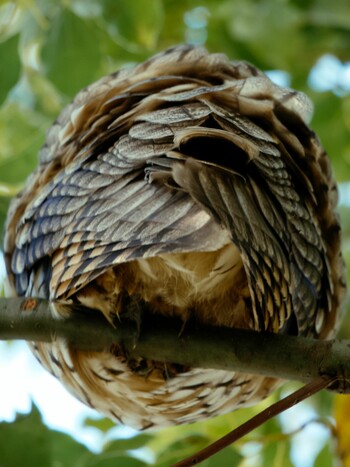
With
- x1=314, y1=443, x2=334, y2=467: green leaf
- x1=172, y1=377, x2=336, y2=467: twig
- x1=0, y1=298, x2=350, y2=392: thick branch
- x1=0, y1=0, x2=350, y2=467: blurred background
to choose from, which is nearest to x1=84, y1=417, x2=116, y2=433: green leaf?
x1=0, y1=0, x2=350, y2=467: blurred background

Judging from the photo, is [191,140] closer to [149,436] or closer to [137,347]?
[137,347]

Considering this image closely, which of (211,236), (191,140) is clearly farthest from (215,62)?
(211,236)

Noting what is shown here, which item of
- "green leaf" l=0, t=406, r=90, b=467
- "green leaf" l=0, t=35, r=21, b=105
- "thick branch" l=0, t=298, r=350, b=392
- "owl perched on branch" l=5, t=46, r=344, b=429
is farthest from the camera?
"green leaf" l=0, t=35, r=21, b=105

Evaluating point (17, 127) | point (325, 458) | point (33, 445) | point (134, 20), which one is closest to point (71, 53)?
point (134, 20)

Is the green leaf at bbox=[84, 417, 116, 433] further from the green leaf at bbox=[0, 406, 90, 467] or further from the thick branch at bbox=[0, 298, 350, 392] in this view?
the thick branch at bbox=[0, 298, 350, 392]

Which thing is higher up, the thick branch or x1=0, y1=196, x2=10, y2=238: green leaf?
x1=0, y1=196, x2=10, y2=238: green leaf

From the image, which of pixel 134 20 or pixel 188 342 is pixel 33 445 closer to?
pixel 188 342

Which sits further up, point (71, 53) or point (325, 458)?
point (71, 53)
